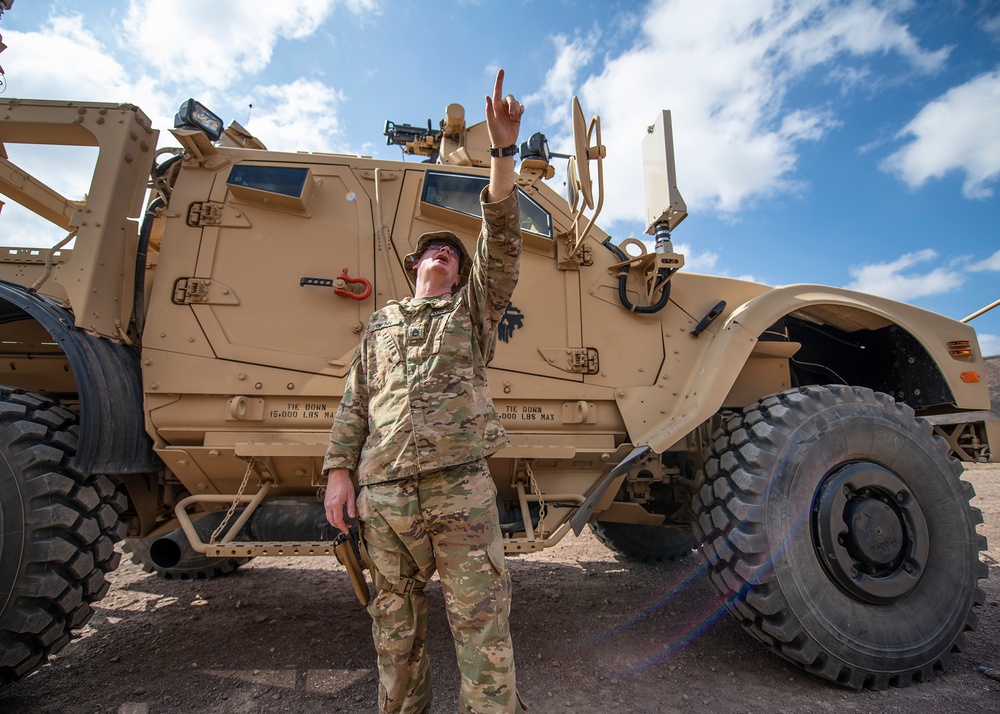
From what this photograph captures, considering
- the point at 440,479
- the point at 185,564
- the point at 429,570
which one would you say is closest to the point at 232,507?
the point at 429,570

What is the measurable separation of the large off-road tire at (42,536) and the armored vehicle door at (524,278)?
1832mm

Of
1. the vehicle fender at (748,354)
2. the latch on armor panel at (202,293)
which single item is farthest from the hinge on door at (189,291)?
the vehicle fender at (748,354)

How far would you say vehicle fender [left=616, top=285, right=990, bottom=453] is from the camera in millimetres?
2926

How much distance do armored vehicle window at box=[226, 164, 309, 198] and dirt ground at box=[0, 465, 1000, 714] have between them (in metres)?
2.48

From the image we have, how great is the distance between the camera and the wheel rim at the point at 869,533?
266 cm

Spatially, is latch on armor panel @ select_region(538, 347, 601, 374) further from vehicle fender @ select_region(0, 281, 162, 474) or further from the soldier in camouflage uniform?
vehicle fender @ select_region(0, 281, 162, 474)

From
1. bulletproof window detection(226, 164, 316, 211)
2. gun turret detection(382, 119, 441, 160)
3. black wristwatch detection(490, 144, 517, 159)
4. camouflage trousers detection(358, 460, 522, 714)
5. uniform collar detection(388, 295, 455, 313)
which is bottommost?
camouflage trousers detection(358, 460, 522, 714)

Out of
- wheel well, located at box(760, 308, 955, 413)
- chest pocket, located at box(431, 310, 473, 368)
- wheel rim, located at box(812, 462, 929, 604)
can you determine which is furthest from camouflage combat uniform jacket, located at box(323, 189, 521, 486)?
wheel well, located at box(760, 308, 955, 413)

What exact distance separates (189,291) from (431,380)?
1668 millimetres

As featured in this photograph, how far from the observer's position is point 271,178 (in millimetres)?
3049

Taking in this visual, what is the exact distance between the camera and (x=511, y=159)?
188 centimetres

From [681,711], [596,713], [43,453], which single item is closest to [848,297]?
[681,711]

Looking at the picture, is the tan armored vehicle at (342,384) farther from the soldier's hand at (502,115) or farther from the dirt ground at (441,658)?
the soldier's hand at (502,115)

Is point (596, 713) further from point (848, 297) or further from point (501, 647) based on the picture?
point (848, 297)
